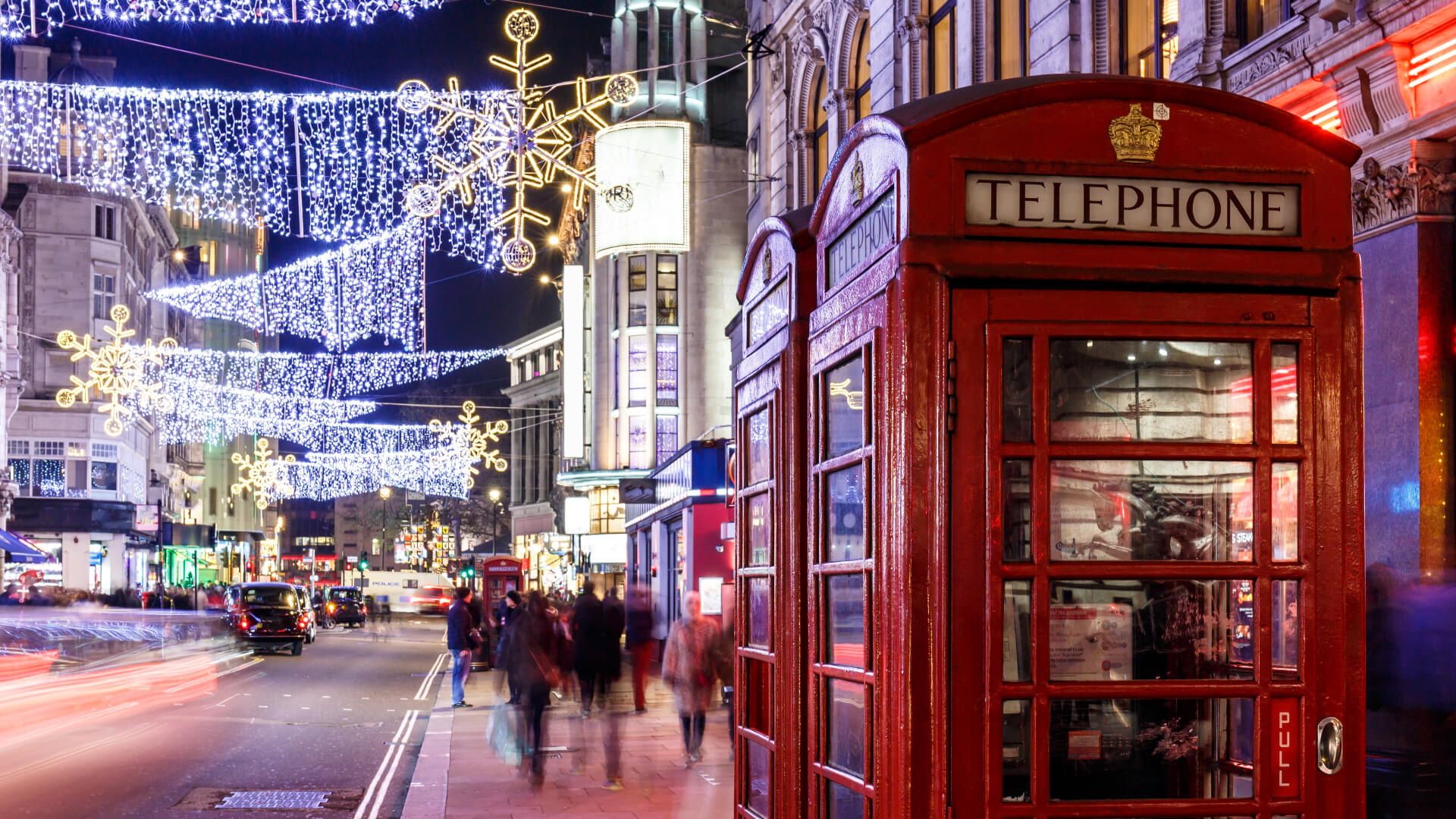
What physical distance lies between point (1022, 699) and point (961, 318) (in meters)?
1.13

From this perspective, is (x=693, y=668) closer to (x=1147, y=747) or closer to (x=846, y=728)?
(x=846, y=728)

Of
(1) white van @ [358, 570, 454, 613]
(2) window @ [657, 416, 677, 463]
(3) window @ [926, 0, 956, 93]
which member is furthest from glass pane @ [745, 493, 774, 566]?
(1) white van @ [358, 570, 454, 613]

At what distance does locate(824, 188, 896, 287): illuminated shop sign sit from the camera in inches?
190

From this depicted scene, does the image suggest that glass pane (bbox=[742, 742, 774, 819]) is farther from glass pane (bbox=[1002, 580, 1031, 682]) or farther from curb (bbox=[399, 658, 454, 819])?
curb (bbox=[399, 658, 454, 819])

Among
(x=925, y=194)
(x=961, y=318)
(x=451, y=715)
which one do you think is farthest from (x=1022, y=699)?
(x=451, y=715)

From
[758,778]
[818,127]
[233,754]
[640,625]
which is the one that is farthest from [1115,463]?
[818,127]

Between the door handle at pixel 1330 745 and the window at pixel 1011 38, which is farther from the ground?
the window at pixel 1011 38

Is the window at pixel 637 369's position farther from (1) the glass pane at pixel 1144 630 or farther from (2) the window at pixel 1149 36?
(1) the glass pane at pixel 1144 630

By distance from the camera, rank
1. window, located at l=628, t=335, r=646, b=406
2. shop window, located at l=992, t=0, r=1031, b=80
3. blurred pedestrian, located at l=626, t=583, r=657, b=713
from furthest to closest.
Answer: window, located at l=628, t=335, r=646, b=406 → blurred pedestrian, located at l=626, t=583, r=657, b=713 → shop window, located at l=992, t=0, r=1031, b=80

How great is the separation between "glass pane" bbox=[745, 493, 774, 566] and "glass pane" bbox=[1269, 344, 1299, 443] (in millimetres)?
2145

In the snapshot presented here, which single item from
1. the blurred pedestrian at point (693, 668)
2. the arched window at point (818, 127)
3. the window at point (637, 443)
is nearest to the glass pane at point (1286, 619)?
the blurred pedestrian at point (693, 668)

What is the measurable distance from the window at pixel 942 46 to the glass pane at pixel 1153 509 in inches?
598

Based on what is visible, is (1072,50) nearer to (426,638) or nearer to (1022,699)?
(1022,699)

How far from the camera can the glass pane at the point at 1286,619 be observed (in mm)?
4492
